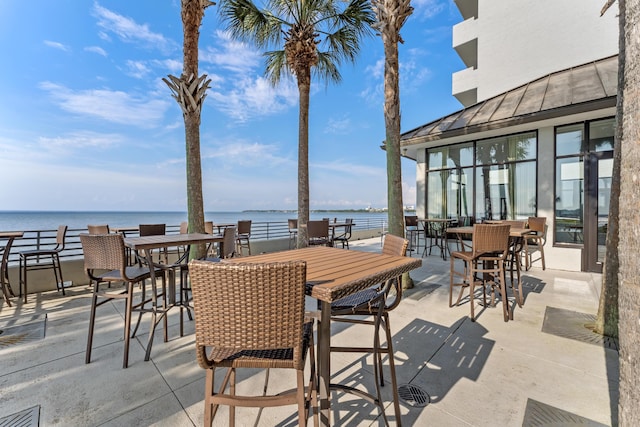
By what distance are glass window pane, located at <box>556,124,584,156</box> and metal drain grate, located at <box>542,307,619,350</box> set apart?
3.86 metres

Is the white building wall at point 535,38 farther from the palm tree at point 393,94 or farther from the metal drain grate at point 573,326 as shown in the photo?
the metal drain grate at point 573,326

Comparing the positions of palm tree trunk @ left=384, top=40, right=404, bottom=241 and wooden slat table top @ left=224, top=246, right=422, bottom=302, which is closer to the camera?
wooden slat table top @ left=224, top=246, right=422, bottom=302

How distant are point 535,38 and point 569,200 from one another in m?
5.39

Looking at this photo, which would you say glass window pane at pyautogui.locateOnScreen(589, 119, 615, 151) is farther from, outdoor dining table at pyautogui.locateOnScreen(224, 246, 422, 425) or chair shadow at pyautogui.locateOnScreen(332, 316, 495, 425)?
outdoor dining table at pyautogui.locateOnScreen(224, 246, 422, 425)

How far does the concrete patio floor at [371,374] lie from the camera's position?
1557mm

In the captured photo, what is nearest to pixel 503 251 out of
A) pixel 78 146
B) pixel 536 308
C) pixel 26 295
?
pixel 536 308

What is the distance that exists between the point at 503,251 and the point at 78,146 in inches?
939

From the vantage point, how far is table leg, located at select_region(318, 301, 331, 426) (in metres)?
1.22

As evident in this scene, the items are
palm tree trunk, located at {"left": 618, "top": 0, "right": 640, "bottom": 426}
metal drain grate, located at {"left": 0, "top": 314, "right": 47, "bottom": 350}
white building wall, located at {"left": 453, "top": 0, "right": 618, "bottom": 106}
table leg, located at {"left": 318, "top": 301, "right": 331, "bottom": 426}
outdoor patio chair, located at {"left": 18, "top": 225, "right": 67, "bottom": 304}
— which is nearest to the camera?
palm tree trunk, located at {"left": 618, "top": 0, "right": 640, "bottom": 426}

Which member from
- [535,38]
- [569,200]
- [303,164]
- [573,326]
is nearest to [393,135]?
[303,164]

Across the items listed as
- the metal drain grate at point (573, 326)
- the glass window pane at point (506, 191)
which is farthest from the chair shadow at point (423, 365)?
the glass window pane at point (506, 191)

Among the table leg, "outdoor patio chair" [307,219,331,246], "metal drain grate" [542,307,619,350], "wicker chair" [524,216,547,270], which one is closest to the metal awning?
"wicker chair" [524,216,547,270]

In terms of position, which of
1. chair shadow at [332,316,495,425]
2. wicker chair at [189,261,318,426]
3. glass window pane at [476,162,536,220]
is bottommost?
chair shadow at [332,316,495,425]

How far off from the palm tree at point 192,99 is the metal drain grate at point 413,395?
11.5 ft
